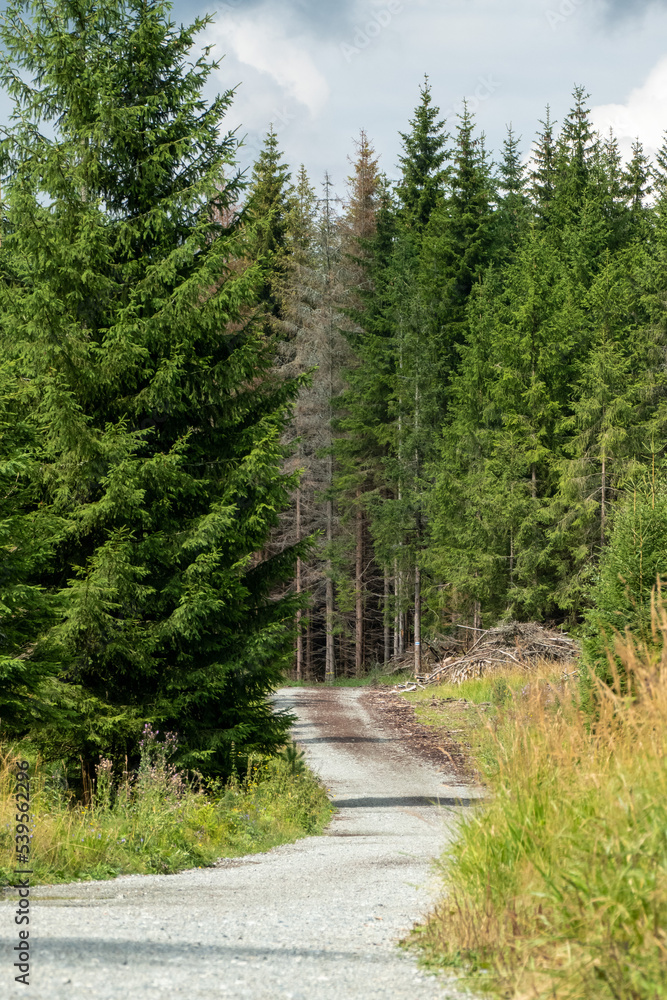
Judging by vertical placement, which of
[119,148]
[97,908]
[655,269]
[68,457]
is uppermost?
[655,269]

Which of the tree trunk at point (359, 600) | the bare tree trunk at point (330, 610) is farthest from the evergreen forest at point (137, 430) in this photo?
the tree trunk at point (359, 600)

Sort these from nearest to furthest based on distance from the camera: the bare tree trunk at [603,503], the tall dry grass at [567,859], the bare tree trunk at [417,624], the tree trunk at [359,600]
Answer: the tall dry grass at [567,859] → the bare tree trunk at [603,503] → the bare tree trunk at [417,624] → the tree trunk at [359,600]

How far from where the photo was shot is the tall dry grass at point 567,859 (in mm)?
3297

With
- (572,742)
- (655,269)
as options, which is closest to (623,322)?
(655,269)

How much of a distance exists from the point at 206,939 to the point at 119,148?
1029 centimetres

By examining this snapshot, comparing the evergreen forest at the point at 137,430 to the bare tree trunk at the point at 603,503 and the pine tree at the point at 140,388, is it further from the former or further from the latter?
the bare tree trunk at the point at 603,503

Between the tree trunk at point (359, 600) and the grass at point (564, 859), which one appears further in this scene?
the tree trunk at point (359, 600)

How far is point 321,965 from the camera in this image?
4152mm

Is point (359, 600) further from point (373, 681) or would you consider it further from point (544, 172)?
point (544, 172)

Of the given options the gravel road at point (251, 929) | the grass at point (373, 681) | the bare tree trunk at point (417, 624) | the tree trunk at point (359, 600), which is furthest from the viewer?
the tree trunk at point (359, 600)

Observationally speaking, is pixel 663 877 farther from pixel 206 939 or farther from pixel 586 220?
pixel 586 220

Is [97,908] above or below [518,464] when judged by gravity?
below

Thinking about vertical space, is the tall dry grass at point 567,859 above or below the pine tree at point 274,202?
below

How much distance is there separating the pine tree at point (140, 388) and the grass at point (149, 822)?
2.42ft
